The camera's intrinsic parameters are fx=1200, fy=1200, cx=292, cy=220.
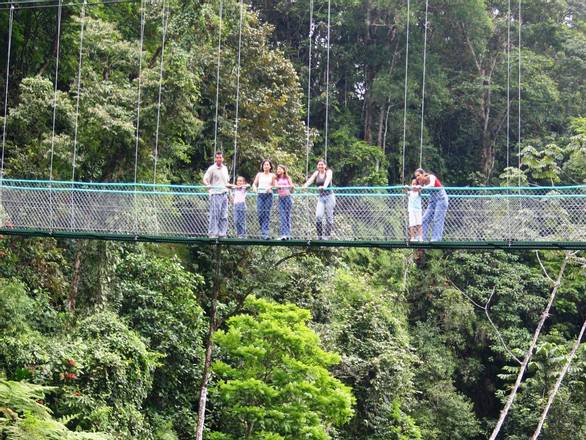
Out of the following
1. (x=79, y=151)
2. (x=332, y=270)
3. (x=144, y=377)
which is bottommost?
(x=144, y=377)

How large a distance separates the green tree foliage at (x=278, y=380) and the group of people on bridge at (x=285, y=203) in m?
3.83

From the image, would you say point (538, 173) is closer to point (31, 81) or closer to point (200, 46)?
point (200, 46)

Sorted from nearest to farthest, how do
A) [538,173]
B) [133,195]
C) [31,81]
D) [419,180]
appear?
[419,180] → [133,195] → [31,81] → [538,173]

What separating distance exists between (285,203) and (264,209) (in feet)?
0.97

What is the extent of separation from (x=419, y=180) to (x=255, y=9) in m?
16.0

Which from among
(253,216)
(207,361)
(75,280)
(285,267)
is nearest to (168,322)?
(207,361)

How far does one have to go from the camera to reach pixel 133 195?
13.2 metres

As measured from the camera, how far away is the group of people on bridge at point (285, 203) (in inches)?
456

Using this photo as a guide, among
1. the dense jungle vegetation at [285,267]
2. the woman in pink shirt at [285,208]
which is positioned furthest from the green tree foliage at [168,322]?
the woman in pink shirt at [285,208]

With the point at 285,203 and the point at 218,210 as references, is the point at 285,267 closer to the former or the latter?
the point at 218,210

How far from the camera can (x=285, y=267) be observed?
18.4 meters

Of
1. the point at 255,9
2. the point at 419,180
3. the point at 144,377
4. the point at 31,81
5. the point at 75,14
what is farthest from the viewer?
the point at 255,9

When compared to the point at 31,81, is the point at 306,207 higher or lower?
lower

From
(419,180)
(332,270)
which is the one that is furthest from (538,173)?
(419,180)
